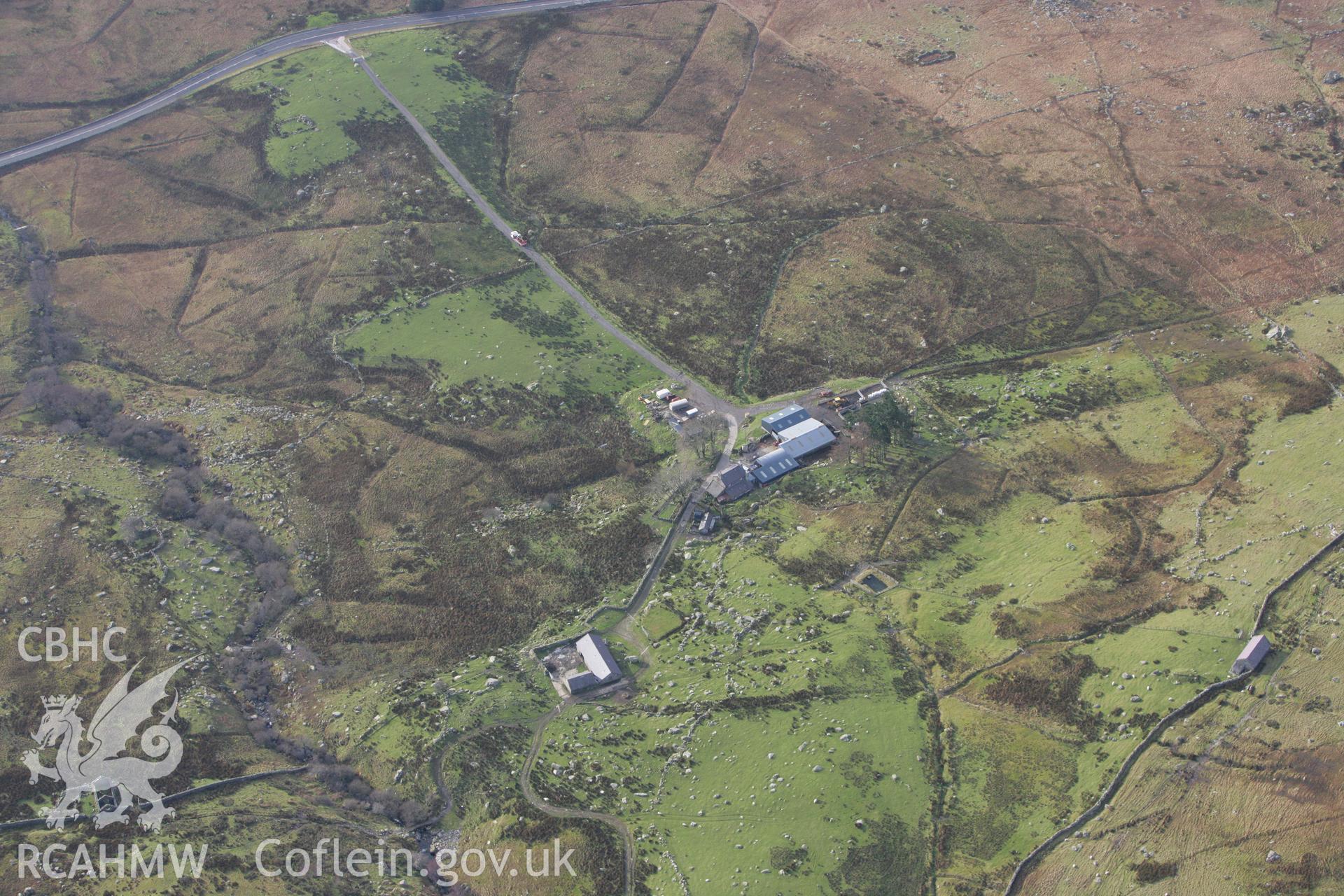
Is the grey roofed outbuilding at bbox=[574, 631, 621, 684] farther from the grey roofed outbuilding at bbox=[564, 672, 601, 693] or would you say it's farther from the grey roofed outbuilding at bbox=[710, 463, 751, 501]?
the grey roofed outbuilding at bbox=[710, 463, 751, 501]

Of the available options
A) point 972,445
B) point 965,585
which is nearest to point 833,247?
point 972,445

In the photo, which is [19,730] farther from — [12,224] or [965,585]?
[12,224]

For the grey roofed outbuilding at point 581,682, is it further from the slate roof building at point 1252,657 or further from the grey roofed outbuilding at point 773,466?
the slate roof building at point 1252,657

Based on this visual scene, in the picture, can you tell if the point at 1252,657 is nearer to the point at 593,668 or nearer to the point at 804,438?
the point at 804,438

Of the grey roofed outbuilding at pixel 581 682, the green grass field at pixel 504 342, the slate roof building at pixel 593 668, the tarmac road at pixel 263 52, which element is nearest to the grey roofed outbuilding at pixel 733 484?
the slate roof building at pixel 593 668

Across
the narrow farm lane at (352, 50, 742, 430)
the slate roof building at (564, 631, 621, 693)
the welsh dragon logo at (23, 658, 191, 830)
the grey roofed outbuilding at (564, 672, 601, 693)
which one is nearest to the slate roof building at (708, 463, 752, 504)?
the narrow farm lane at (352, 50, 742, 430)

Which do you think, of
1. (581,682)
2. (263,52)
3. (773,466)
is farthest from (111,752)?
(263,52)
